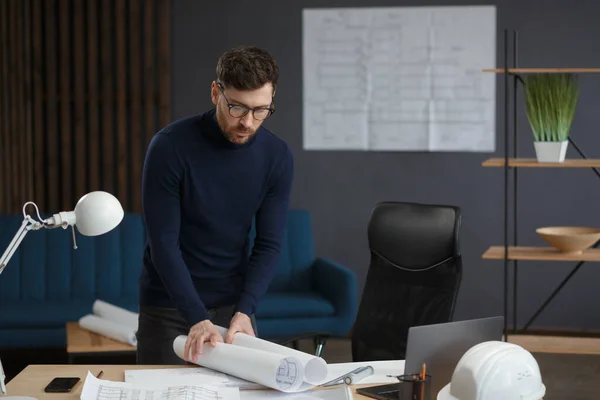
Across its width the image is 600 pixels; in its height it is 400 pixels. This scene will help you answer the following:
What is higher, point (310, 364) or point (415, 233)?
point (415, 233)

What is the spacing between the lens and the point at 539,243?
6.00 m

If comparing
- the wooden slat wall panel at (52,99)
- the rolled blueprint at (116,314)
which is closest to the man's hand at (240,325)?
the rolled blueprint at (116,314)

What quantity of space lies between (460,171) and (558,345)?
1.69 m

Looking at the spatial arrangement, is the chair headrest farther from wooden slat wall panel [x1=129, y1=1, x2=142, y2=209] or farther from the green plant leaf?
wooden slat wall panel [x1=129, y1=1, x2=142, y2=209]

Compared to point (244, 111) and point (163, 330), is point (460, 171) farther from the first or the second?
point (244, 111)

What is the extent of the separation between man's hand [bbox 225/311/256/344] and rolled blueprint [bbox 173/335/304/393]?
12cm

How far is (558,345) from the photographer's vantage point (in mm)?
4676

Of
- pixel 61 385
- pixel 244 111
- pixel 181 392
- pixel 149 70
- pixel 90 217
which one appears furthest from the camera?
pixel 149 70

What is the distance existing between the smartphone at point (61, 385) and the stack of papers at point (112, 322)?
1870 millimetres

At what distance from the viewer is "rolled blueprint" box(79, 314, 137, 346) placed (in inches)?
172

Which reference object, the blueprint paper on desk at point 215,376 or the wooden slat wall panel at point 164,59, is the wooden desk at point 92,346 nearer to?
the blueprint paper on desk at point 215,376

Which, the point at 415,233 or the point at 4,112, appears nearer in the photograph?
the point at 415,233

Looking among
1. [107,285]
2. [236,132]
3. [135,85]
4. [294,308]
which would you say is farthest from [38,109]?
[236,132]

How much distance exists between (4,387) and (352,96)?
4123mm
